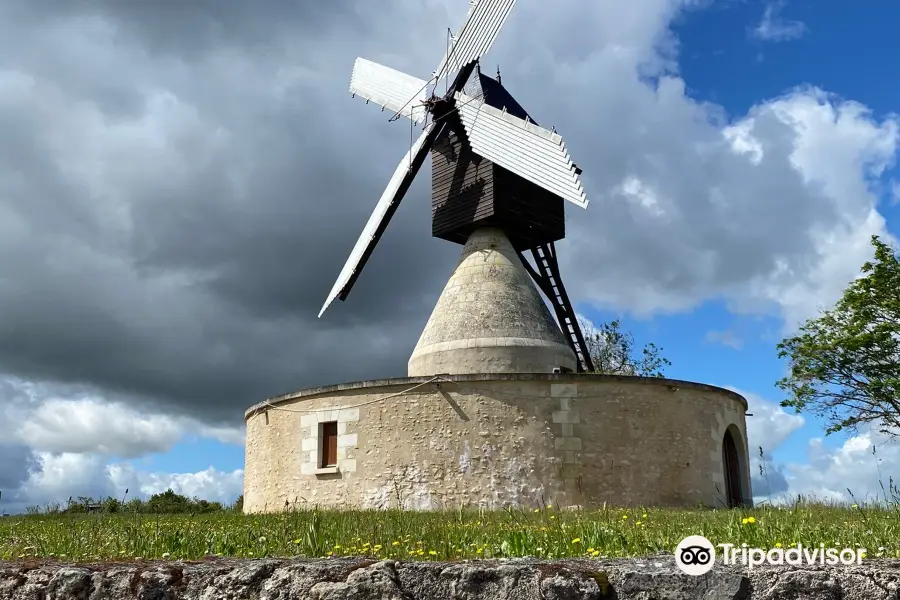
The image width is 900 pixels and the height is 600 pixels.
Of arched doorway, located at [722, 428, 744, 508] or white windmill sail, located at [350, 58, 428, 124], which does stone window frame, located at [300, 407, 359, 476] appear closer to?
arched doorway, located at [722, 428, 744, 508]

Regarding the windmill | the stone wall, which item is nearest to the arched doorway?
the stone wall

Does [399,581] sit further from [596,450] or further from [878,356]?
[878,356]

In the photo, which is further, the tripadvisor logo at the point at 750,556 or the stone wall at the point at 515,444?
the stone wall at the point at 515,444

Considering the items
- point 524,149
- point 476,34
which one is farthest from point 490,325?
point 476,34

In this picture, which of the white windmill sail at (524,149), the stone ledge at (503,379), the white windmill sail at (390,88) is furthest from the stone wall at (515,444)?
the white windmill sail at (390,88)

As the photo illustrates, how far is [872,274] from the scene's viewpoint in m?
22.9

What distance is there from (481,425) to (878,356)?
583 inches

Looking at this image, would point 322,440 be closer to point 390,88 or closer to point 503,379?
point 503,379

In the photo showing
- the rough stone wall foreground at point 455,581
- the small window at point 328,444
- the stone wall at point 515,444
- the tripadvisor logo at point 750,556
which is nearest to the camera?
the rough stone wall foreground at point 455,581

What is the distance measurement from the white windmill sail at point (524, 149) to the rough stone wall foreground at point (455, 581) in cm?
1192

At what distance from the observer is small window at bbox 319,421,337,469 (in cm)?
1496

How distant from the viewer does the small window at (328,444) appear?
15.0 metres

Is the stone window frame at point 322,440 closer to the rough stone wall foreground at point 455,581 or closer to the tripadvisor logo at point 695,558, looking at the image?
the rough stone wall foreground at point 455,581

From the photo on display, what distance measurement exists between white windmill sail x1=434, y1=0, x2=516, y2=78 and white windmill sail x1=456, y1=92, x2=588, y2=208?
187cm
